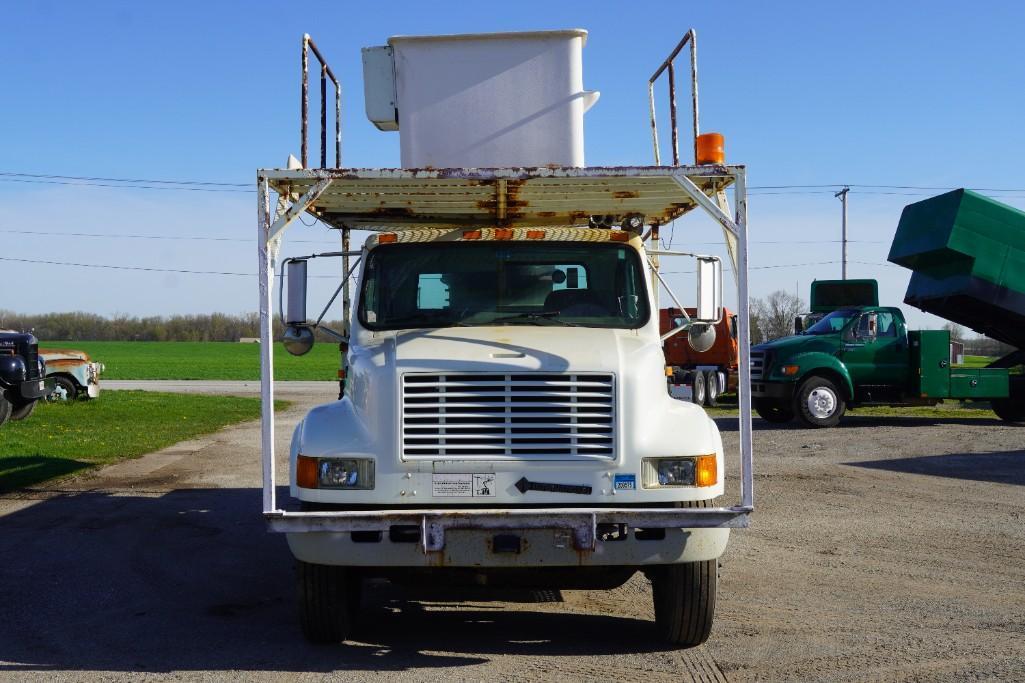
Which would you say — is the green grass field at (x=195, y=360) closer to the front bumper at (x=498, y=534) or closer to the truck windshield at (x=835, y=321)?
the truck windshield at (x=835, y=321)

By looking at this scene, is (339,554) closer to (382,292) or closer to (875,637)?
(382,292)

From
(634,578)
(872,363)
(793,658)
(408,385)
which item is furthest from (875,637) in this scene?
(872,363)

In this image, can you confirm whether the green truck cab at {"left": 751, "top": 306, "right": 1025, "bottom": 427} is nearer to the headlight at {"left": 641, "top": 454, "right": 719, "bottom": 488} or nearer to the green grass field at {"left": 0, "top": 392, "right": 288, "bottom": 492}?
the green grass field at {"left": 0, "top": 392, "right": 288, "bottom": 492}

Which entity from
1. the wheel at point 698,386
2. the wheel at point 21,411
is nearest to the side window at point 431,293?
the wheel at point 21,411

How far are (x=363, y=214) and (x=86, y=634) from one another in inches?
130

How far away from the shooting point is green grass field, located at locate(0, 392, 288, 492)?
14227 mm

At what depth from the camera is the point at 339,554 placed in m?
5.52

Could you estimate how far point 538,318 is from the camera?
6539 mm

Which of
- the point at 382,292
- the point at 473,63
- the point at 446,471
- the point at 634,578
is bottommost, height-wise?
the point at 634,578

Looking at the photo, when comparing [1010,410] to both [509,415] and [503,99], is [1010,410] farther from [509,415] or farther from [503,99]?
[509,415]

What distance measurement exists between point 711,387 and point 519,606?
21357 mm

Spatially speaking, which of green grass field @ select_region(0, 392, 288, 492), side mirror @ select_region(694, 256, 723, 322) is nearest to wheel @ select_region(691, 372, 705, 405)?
green grass field @ select_region(0, 392, 288, 492)

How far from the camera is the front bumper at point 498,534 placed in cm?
542

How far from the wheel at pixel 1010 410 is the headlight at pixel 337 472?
19379mm
